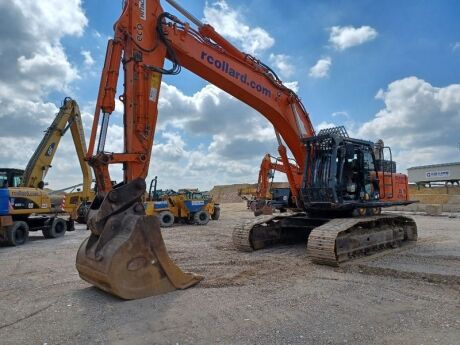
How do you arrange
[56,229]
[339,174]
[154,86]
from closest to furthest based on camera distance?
[154,86], [339,174], [56,229]

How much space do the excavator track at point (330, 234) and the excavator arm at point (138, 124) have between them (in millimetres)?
2860

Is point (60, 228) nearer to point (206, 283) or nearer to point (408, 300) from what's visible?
point (206, 283)

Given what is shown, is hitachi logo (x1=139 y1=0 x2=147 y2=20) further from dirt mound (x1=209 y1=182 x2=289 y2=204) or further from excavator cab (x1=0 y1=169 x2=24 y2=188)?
dirt mound (x1=209 y1=182 x2=289 y2=204)

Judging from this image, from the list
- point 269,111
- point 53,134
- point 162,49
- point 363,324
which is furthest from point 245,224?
point 53,134

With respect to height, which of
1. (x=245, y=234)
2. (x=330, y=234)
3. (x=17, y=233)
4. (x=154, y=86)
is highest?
(x=154, y=86)

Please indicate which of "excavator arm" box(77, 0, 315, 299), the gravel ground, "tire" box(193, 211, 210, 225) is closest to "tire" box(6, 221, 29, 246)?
the gravel ground

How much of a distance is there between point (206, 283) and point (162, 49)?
4164 millimetres

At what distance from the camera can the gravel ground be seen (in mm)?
4457

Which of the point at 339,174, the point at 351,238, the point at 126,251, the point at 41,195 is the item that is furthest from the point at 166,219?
the point at 126,251

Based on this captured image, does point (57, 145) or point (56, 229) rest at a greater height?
point (57, 145)

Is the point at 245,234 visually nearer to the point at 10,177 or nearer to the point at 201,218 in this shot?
the point at 201,218

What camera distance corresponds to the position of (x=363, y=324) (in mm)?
4754

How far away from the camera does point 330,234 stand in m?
8.02

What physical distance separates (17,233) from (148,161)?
8.92m
